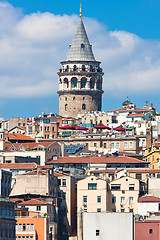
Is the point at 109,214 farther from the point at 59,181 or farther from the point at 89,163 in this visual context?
the point at 89,163

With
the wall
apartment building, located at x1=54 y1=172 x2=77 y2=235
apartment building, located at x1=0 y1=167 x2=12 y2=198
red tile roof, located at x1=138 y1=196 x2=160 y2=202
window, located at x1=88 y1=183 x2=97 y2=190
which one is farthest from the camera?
window, located at x1=88 y1=183 x2=97 y2=190

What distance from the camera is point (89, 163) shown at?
6545 inches

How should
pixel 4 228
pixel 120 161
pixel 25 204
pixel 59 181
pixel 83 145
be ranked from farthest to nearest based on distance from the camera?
pixel 83 145 < pixel 120 161 < pixel 59 181 < pixel 25 204 < pixel 4 228

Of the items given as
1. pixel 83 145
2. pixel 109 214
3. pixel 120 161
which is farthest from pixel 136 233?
pixel 83 145

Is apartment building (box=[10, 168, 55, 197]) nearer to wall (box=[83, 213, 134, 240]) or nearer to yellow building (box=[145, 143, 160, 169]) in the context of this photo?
wall (box=[83, 213, 134, 240])

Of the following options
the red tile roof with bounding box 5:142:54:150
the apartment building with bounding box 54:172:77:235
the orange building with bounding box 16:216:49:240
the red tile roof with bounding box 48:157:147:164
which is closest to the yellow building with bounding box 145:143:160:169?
the red tile roof with bounding box 48:157:147:164

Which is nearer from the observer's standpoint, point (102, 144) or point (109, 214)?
point (109, 214)

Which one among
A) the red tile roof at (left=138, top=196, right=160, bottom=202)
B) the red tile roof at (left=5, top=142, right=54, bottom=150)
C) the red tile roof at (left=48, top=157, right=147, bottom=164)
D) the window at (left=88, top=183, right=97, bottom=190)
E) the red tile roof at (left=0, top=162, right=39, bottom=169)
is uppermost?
the red tile roof at (left=5, top=142, right=54, bottom=150)

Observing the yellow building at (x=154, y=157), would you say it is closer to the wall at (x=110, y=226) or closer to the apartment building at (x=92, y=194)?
the apartment building at (x=92, y=194)

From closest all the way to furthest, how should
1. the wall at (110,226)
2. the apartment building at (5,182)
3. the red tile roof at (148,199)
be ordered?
the wall at (110,226) → the red tile roof at (148,199) → the apartment building at (5,182)

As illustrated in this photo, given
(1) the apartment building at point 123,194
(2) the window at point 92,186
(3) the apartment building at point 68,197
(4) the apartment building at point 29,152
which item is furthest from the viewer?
(4) the apartment building at point 29,152

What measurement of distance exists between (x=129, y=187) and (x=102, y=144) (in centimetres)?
5230

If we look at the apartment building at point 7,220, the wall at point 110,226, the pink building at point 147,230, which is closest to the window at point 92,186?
the pink building at point 147,230

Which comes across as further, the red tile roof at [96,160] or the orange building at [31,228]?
the red tile roof at [96,160]
